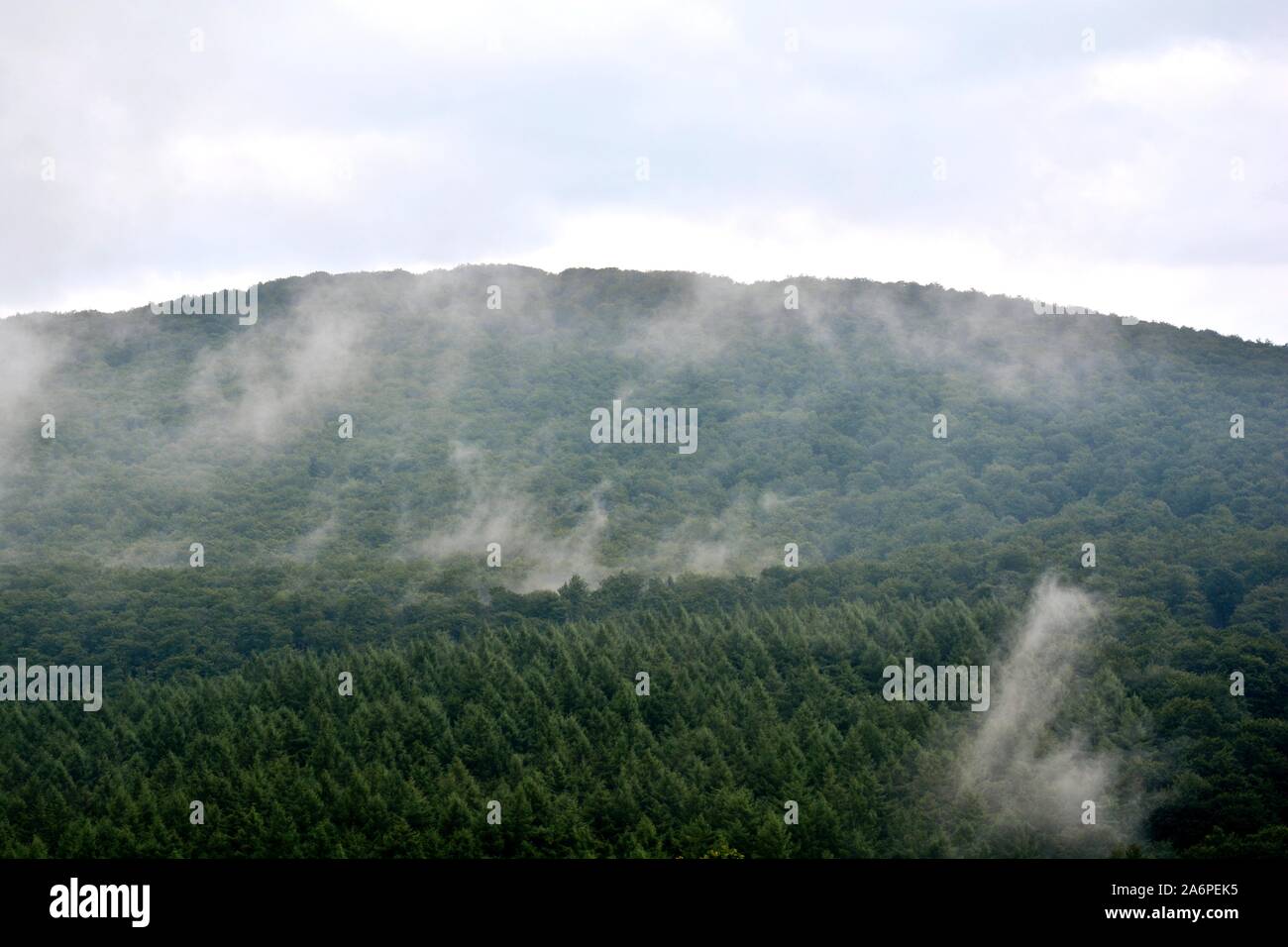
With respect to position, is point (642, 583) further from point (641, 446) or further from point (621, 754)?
point (641, 446)

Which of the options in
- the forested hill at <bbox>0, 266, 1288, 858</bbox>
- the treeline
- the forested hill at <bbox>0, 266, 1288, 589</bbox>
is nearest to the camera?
the treeline

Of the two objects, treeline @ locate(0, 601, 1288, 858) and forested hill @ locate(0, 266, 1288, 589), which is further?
forested hill @ locate(0, 266, 1288, 589)

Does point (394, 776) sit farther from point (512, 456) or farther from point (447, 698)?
point (512, 456)

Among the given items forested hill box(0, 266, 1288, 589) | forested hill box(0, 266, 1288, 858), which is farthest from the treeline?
forested hill box(0, 266, 1288, 589)

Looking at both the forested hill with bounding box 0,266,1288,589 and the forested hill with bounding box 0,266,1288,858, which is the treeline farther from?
the forested hill with bounding box 0,266,1288,589

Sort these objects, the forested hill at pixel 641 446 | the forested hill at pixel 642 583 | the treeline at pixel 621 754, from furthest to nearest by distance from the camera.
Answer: the forested hill at pixel 641 446 < the forested hill at pixel 642 583 < the treeline at pixel 621 754

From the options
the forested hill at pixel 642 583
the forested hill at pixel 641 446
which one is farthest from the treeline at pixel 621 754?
the forested hill at pixel 641 446

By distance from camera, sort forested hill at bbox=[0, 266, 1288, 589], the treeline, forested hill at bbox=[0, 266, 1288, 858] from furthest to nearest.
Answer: forested hill at bbox=[0, 266, 1288, 589]
forested hill at bbox=[0, 266, 1288, 858]
the treeline

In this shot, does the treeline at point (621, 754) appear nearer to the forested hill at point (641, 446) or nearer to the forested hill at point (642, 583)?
the forested hill at point (642, 583)

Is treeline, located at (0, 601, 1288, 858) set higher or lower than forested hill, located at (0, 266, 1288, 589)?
lower

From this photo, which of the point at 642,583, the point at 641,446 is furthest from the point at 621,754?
the point at 641,446
